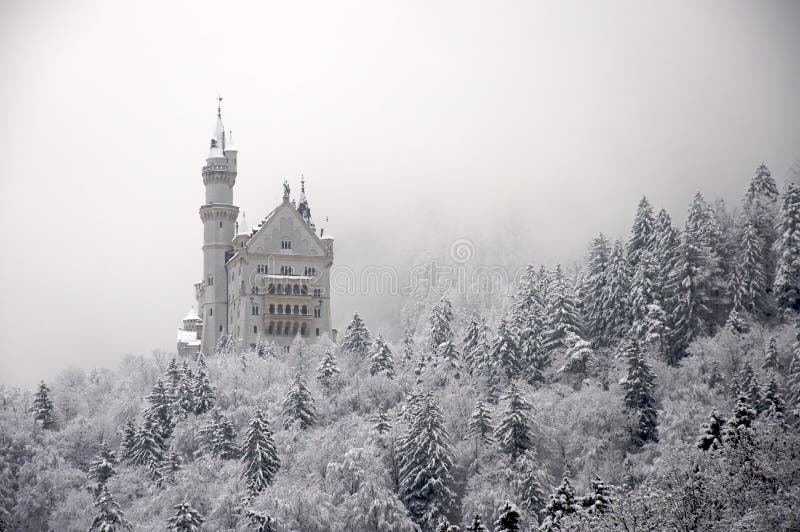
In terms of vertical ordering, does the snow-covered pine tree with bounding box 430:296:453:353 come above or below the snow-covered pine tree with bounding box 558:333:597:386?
above

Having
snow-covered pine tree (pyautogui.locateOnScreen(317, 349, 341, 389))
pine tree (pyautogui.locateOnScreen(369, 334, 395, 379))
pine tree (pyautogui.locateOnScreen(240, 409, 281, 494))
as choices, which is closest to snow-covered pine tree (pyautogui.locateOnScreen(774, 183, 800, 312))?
pine tree (pyautogui.locateOnScreen(369, 334, 395, 379))

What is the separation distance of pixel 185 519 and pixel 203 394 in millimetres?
25647

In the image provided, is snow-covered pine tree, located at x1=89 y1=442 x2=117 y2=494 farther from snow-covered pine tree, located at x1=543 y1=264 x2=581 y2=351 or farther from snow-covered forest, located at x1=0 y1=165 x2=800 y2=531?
snow-covered pine tree, located at x1=543 y1=264 x2=581 y2=351

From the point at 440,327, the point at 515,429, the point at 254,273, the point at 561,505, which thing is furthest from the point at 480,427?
the point at 254,273

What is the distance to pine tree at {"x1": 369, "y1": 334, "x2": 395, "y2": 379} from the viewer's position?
92.5 meters

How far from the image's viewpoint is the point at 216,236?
428 ft

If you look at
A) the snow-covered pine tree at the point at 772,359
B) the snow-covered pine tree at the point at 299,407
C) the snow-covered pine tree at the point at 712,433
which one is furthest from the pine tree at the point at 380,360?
the snow-covered pine tree at the point at 712,433

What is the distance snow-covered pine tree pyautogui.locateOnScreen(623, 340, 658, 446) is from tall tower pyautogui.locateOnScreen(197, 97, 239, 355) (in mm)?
63106

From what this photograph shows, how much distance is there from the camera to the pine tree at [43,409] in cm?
9381

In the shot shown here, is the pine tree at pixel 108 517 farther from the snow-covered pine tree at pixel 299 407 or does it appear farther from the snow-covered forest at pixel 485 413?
the snow-covered pine tree at pixel 299 407

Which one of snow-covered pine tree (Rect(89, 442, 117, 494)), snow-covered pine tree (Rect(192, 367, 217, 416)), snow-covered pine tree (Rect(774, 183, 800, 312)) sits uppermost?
snow-covered pine tree (Rect(774, 183, 800, 312))

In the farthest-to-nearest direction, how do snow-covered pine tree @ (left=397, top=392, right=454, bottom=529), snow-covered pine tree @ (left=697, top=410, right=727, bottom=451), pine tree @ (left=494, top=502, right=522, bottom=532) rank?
snow-covered pine tree @ (left=397, top=392, right=454, bottom=529), snow-covered pine tree @ (left=697, top=410, right=727, bottom=451), pine tree @ (left=494, top=502, right=522, bottom=532)

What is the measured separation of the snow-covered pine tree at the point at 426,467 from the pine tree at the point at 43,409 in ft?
126

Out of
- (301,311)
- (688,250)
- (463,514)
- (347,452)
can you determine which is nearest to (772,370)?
(688,250)
